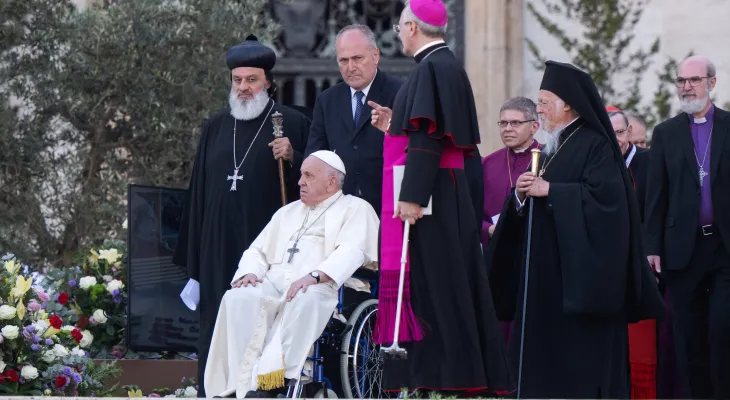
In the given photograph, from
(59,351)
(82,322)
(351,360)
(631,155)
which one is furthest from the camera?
(82,322)

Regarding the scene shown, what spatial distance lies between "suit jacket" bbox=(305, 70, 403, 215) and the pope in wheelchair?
0.71 feet

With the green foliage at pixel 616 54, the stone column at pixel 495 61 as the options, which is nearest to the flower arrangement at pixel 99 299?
the stone column at pixel 495 61

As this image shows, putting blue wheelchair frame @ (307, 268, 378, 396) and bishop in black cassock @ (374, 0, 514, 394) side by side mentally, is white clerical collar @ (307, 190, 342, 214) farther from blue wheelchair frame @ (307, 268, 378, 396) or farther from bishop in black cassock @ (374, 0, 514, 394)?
bishop in black cassock @ (374, 0, 514, 394)

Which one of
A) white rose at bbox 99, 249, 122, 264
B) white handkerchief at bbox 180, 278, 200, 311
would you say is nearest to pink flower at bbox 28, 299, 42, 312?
white handkerchief at bbox 180, 278, 200, 311

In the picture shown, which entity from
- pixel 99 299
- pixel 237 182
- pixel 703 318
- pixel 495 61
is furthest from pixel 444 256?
pixel 495 61

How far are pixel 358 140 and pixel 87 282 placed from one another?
245cm

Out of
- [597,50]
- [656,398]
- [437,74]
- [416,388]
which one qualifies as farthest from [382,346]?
[597,50]

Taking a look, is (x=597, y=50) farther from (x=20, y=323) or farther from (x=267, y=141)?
(x=20, y=323)

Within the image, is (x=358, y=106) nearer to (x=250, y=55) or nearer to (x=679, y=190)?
(x=250, y=55)

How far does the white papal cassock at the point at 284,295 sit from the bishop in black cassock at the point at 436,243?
1.72 ft

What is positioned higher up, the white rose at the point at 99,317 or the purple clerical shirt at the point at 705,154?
the purple clerical shirt at the point at 705,154

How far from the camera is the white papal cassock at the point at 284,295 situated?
890 cm

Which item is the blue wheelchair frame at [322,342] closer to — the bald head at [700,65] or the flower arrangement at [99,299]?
the flower arrangement at [99,299]

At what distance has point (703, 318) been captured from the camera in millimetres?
10195
